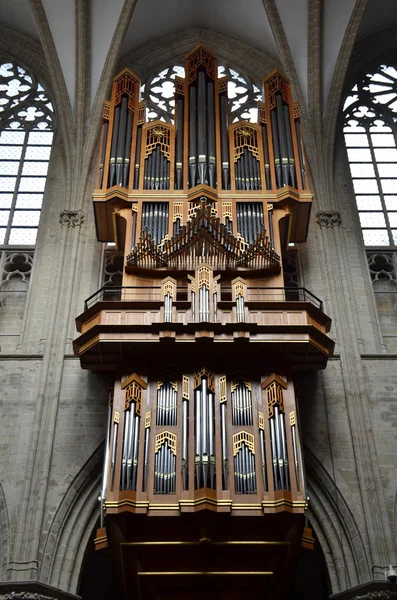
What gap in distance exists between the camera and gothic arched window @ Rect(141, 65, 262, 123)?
2338cm

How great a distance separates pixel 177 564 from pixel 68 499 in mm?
2538

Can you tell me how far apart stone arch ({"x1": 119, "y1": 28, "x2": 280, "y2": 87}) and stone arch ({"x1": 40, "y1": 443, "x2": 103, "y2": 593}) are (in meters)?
12.0

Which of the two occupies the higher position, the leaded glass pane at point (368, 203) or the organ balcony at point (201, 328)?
the leaded glass pane at point (368, 203)

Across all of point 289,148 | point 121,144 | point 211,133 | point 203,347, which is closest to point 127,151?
point 121,144

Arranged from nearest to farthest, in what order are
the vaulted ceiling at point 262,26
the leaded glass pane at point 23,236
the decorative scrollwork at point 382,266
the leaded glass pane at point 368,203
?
the decorative scrollwork at point 382,266, the leaded glass pane at point 23,236, the leaded glass pane at point 368,203, the vaulted ceiling at point 262,26

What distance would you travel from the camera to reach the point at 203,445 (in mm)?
14711

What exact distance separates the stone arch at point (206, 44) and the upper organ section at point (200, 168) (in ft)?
10.9

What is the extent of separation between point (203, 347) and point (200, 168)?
4.84 metres

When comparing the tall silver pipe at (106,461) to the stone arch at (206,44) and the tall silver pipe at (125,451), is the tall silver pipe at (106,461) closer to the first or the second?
the tall silver pipe at (125,451)

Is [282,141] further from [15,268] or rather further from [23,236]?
[15,268]

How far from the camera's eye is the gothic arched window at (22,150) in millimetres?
20641

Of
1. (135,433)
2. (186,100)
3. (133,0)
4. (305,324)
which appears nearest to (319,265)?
(305,324)

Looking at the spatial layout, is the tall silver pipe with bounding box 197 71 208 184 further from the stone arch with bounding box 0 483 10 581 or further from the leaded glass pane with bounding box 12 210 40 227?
the stone arch with bounding box 0 483 10 581

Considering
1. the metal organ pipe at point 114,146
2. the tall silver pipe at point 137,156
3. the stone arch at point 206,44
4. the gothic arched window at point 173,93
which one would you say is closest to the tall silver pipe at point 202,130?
the tall silver pipe at point 137,156
